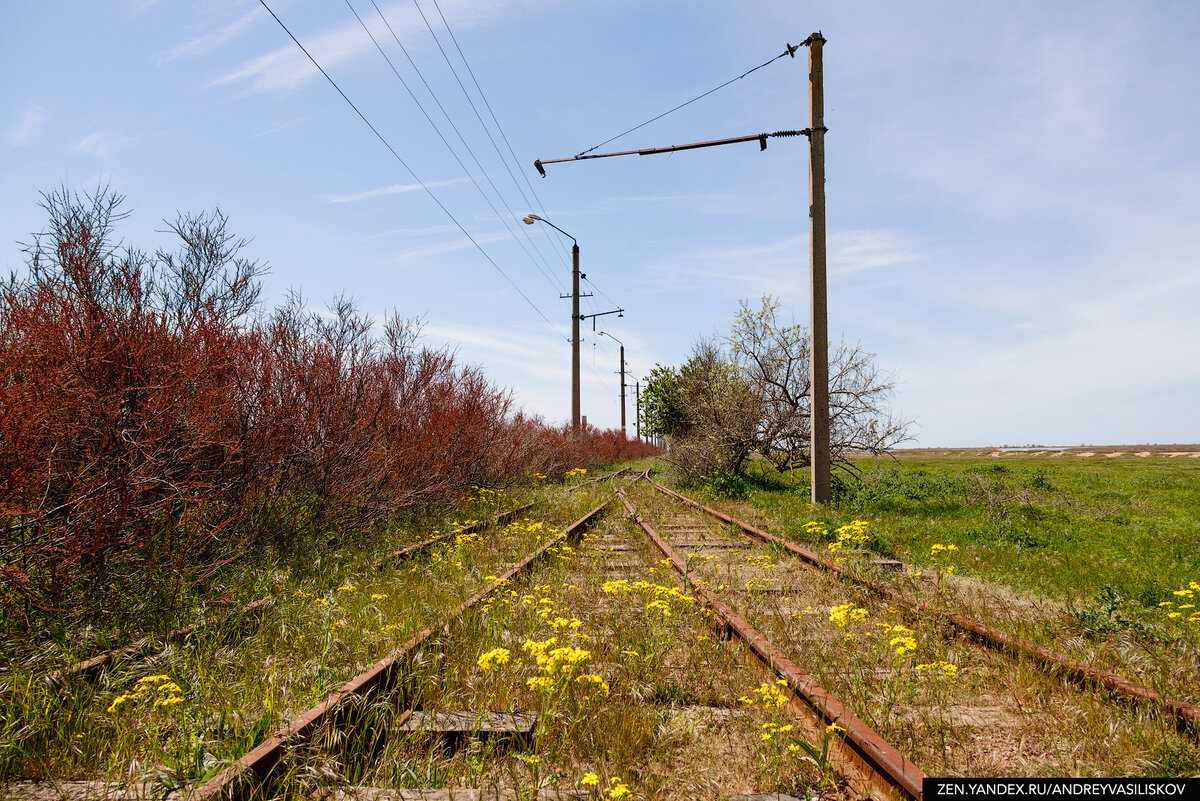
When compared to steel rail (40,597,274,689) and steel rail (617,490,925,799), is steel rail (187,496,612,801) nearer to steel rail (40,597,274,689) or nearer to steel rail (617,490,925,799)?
steel rail (40,597,274,689)

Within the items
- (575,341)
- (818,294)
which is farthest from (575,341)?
(818,294)

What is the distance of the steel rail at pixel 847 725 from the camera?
2396 millimetres

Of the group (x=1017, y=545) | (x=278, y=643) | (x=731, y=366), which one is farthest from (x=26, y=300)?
(x=731, y=366)

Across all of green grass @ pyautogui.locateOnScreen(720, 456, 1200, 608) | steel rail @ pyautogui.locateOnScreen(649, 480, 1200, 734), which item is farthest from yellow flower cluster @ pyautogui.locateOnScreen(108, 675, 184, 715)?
green grass @ pyautogui.locateOnScreen(720, 456, 1200, 608)

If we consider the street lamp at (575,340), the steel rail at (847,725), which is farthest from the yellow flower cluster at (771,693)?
the street lamp at (575,340)

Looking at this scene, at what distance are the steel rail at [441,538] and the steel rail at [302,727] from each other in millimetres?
2577

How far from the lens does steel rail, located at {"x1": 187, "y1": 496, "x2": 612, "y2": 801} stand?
2.31 meters

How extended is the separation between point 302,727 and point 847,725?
250 centimetres

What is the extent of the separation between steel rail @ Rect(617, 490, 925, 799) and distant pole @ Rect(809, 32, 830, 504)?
287 inches

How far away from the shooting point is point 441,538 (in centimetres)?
782

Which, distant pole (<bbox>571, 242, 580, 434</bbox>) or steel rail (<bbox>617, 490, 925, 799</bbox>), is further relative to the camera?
distant pole (<bbox>571, 242, 580, 434</bbox>)

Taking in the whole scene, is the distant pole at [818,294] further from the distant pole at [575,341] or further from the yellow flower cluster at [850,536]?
the distant pole at [575,341]

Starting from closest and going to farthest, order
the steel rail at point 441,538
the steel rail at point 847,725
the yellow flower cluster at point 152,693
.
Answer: the steel rail at point 847,725
the yellow flower cluster at point 152,693
the steel rail at point 441,538

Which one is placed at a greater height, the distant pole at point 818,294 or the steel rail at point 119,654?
the distant pole at point 818,294
